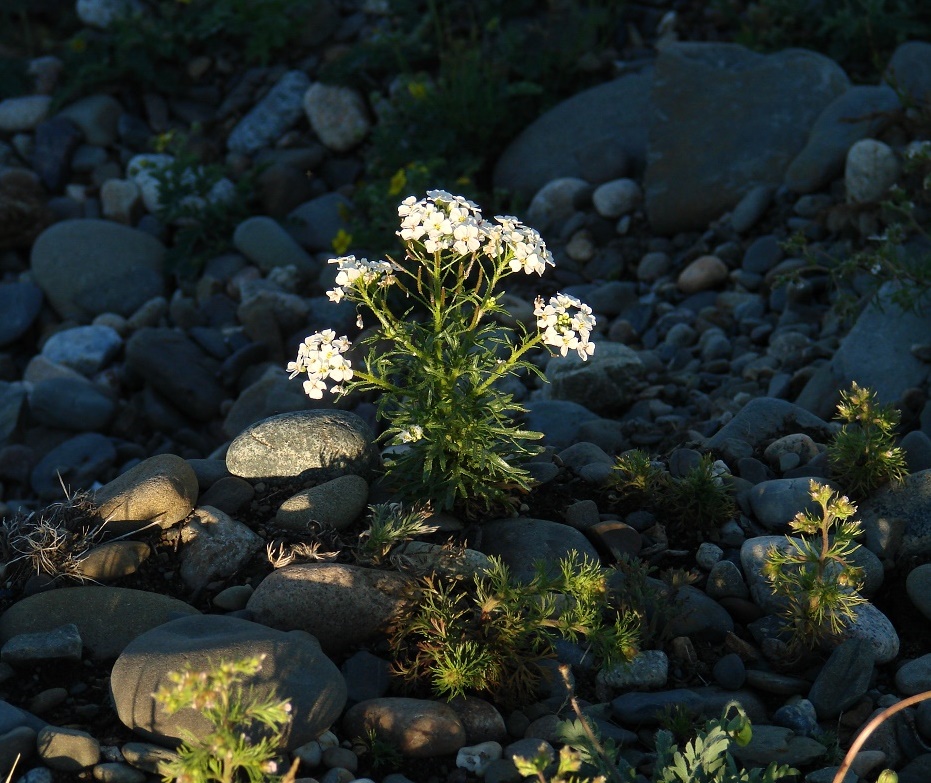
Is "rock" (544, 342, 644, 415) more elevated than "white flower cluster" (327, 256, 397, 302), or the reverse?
"white flower cluster" (327, 256, 397, 302)

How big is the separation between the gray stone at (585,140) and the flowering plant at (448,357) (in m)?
4.49

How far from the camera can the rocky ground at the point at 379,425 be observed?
338 cm

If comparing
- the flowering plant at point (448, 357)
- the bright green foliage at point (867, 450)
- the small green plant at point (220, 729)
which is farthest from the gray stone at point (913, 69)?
the small green plant at point (220, 729)

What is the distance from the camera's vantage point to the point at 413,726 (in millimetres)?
3229

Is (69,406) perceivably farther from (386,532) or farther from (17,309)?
(386,532)

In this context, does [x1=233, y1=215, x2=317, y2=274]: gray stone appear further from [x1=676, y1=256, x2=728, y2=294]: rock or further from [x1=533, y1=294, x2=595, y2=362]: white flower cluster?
[x1=533, y1=294, x2=595, y2=362]: white flower cluster

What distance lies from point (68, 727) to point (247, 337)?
4.72 m

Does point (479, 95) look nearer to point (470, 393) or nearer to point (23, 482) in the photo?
point (23, 482)

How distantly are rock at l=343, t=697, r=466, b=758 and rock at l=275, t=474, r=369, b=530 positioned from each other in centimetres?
89

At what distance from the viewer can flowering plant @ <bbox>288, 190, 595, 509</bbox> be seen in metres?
3.52

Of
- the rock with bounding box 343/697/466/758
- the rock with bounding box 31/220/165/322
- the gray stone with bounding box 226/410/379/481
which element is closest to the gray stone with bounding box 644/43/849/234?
the rock with bounding box 31/220/165/322

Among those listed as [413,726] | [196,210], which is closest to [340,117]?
[196,210]

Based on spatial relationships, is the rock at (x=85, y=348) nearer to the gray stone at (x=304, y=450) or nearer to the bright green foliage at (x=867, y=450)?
the gray stone at (x=304, y=450)

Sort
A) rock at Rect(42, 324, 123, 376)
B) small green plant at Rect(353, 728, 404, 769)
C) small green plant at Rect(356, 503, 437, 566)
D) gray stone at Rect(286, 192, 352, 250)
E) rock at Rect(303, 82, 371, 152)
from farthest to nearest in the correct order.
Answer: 1. rock at Rect(303, 82, 371, 152)
2. gray stone at Rect(286, 192, 352, 250)
3. rock at Rect(42, 324, 123, 376)
4. small green plant at Rect(356, 503, 437, 566)
5. small green plant at Rect(353, 728, 404, 769)
